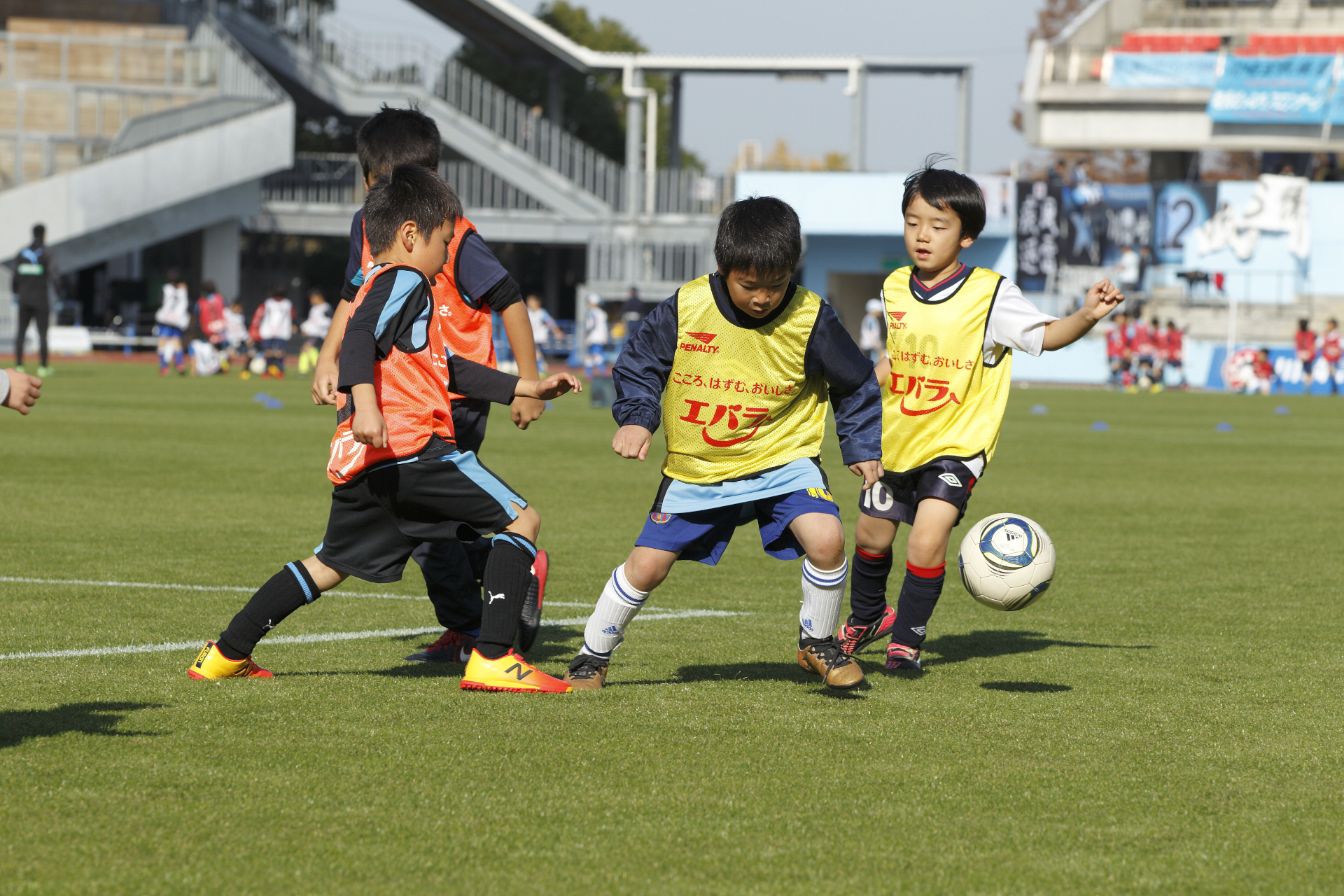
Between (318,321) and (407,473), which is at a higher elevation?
(318,321)

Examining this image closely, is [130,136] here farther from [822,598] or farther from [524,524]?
[822,598]

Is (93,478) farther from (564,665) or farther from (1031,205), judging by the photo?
(1031,205)

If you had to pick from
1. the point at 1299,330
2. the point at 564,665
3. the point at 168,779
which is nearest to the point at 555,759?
the point at 168,779

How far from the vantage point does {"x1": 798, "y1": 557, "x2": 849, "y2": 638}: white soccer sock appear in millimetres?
4887

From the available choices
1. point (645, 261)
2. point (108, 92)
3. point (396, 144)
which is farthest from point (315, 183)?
point (396, 144)

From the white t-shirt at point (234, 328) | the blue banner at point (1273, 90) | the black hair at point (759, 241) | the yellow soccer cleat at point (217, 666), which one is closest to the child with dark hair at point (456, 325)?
the yellow soccer cleat at point (217, 666)

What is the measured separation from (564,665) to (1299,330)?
34.8 meters

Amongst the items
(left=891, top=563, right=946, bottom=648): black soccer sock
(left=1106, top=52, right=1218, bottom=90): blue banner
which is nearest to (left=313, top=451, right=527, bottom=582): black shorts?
(left=891, top=563, right=946, bottom=648): black soccer sock

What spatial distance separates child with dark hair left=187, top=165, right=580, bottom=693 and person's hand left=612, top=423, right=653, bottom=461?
0.22 metres

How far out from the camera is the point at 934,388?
555cm

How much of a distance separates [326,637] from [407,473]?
1345 millimetres

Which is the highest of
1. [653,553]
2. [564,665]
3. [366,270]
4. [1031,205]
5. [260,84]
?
[260,84]

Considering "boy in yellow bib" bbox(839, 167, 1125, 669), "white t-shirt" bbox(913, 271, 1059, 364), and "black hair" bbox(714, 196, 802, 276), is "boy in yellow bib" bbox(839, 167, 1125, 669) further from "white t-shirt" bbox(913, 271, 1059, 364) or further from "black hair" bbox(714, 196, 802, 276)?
"black hair" bbox(714, 196, 802, 276)

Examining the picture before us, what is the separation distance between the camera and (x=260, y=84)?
40812 mm
